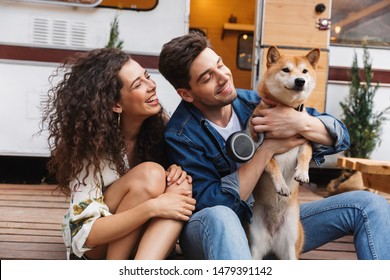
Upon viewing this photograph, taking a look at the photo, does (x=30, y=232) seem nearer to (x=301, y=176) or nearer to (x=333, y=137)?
(x=301, y=176)

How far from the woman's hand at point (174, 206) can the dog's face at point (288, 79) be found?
23.5 inches

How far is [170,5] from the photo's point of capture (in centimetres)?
397

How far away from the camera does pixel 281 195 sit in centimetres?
192

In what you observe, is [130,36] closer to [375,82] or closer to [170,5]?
[170,5]

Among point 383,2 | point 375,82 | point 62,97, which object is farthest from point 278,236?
point 383,2

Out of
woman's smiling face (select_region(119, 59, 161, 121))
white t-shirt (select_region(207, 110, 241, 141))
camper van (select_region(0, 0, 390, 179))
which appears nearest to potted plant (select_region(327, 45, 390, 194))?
camper van (select_region(0, 0, 390, 179))

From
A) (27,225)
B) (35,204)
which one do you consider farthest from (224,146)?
(35,204)

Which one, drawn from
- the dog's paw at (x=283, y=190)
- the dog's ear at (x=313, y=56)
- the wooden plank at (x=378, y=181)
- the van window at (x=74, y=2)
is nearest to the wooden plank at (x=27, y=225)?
the dog's paw at (x=283, y=190)

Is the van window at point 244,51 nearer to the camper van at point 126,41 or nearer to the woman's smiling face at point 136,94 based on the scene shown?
the camper van at point 126,41

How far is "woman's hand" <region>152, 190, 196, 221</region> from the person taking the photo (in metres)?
1.65

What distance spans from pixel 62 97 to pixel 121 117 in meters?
0.25

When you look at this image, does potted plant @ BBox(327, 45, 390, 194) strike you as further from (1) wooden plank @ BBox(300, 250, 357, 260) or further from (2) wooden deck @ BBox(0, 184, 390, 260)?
(1) wooden plank @ BBox(300, 250, 357, 260)

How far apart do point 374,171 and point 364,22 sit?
253cm

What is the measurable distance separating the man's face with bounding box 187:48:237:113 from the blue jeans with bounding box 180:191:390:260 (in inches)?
17.5
